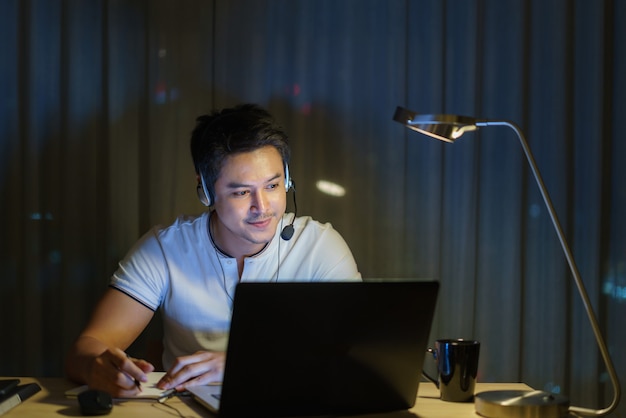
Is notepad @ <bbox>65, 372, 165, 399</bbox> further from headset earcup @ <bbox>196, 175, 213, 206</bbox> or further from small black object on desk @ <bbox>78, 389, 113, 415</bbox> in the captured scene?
headset earcup @ <bbox>196, 175, 213, 206</bbox>

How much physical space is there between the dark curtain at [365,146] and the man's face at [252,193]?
0.47 m

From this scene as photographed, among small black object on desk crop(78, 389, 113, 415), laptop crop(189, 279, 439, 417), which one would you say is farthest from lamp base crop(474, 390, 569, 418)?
small black object on desk crop(78, 389, 113, 415)

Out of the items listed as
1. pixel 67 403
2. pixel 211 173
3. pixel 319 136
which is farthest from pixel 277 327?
pixel 319 136

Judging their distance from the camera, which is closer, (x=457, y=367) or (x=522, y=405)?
(x=522, y=405)

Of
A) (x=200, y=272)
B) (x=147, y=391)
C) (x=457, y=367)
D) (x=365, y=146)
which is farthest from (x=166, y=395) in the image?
(x=365, y=146)

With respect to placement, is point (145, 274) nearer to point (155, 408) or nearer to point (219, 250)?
point (219, 250)

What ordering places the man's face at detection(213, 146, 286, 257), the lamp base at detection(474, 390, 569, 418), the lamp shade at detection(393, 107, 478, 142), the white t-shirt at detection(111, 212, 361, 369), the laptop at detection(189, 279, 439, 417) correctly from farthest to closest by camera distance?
the white t-shirt at detection(111, 212, 361, 369) < the man's face at detection(213, 146, 286, 257) < the lamp shade at detection(393, 107, 478, 142) < the lamp base at detection(474, 390, 569, 418) < the laptop at detection(189, 279, 439, 417)

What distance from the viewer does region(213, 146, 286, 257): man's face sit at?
203 cm

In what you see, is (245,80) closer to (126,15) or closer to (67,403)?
(126,15)

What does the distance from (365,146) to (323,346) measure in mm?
1373

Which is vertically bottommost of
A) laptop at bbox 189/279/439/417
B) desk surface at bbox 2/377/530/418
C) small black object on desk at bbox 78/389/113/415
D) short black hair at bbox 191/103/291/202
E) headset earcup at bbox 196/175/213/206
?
desk surface at bbox 2/377/530/418

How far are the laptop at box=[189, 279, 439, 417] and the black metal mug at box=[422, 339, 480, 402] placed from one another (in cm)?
12

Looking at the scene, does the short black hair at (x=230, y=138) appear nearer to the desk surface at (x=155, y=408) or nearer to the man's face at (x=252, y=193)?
the man's face at (x=252, y=193)

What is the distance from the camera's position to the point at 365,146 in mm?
2531
